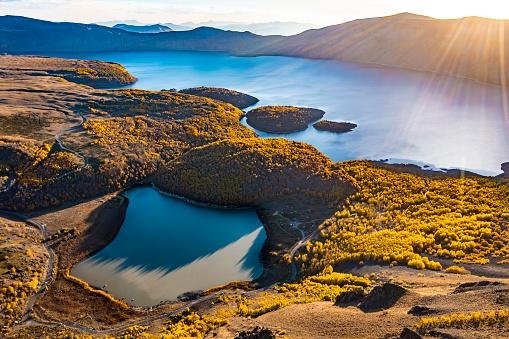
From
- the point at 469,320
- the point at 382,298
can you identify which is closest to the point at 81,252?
the point at 382,298

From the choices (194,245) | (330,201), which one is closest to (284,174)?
(330,201)

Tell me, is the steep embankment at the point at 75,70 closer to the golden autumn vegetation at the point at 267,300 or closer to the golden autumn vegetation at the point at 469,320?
the golden autumn vegetation at the point at 267,300

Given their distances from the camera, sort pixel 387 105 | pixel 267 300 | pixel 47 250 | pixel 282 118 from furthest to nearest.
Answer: pixel 387 105, pixel 282 118, pixel 47 250, pixel 267 300

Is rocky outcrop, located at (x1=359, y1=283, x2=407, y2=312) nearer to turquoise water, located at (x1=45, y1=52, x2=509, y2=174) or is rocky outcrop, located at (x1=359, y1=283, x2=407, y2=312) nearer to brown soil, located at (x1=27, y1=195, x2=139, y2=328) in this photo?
brown soil, located at (x1=27, y1=195, x2=139, y2=328)

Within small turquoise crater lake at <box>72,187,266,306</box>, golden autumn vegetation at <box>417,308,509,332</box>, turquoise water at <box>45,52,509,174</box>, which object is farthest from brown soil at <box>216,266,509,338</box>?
turquoise water at <box>45,52,509,174</box>

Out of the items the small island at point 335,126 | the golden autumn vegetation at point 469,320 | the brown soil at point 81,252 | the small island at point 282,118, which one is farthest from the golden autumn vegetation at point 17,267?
the small island at point 335,126

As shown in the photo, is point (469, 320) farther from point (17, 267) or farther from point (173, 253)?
point (17, 267)
